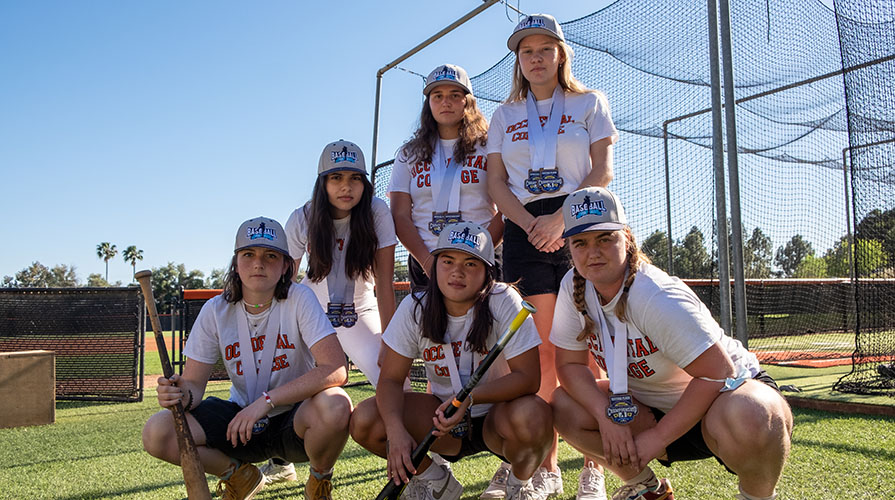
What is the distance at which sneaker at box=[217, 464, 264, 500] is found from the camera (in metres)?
3.32

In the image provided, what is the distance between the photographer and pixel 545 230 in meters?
3.47

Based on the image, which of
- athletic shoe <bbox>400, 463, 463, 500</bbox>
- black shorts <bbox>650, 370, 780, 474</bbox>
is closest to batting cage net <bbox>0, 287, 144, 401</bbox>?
athletic shoe <bbox>400, 463, 463, 500</bbox>

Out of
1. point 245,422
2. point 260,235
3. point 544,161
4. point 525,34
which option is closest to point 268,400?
point 245,422

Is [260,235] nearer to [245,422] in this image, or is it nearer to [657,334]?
[245,422]

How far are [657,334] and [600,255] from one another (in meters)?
0.42

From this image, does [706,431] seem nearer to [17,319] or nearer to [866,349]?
[866,349]

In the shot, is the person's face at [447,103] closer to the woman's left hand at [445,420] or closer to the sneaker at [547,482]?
the woman's left hand at [445,420]

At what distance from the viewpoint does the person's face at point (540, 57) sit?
3.73m

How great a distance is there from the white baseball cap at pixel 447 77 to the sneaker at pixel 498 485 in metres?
2.35

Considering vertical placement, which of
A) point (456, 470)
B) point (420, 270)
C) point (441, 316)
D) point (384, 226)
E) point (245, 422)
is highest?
point (384, 226)

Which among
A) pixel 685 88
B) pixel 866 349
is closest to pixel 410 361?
pixel 866 349

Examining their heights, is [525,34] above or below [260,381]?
above

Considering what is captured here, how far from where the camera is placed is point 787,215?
37.9 feet

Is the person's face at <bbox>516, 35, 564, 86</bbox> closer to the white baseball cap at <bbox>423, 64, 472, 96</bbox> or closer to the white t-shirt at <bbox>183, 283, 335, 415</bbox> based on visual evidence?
the white baseball cap at <bbox>423, 64, 472, 96</bbox>
